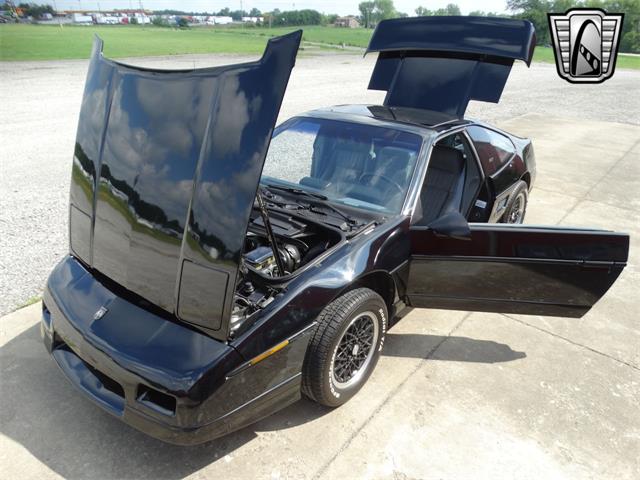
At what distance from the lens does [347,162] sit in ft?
11.6

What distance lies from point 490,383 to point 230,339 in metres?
1.86

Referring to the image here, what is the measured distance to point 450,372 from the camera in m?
3.20

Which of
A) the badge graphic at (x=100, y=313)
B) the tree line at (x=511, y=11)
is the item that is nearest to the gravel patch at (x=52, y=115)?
the badge graphic at (x=100, y=313)

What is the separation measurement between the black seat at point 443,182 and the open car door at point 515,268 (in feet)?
3.12

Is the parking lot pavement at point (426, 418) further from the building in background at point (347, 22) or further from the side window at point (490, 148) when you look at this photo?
the building in background at point (347, 22)

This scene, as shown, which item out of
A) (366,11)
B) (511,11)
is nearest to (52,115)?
(511,11)

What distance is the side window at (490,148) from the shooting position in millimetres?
4141

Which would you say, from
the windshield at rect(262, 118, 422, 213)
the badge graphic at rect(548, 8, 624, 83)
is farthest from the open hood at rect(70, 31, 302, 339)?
the badge graphic at rect(548, 8, 624, 83)

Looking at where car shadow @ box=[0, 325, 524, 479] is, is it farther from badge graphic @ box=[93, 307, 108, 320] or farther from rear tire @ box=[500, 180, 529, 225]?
rear tire @ box=[500, 180, 529, 225]

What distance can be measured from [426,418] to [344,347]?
0.66 metres

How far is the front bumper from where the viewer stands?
2135 millimetres

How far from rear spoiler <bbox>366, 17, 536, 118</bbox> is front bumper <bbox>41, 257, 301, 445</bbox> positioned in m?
3.69

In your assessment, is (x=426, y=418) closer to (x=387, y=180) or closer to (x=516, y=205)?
(x=387, y=180)

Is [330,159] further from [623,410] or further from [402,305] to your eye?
[623,410]
